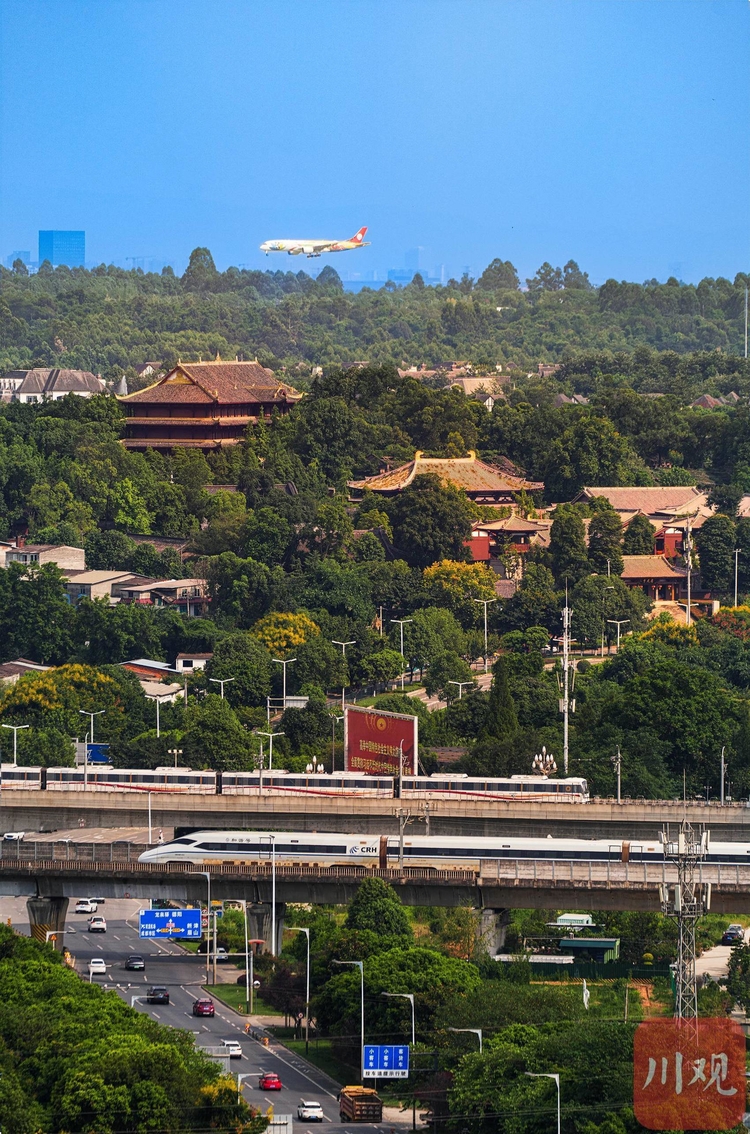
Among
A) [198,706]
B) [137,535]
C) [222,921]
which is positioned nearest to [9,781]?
[198,706]

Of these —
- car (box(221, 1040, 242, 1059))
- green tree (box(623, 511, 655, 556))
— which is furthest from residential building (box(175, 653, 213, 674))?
car (box(221, 1040, 242, 1059))

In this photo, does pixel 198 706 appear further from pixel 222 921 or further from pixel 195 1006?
pixel 195 1006

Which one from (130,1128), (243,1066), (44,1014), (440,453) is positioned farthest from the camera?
(440,453)

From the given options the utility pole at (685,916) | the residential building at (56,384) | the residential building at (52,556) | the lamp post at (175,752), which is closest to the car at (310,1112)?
the utility pole at (685,916)

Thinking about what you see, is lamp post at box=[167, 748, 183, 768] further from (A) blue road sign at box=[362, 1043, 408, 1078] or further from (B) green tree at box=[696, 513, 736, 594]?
(B) green tree at box=[696, 513, 736, 594]

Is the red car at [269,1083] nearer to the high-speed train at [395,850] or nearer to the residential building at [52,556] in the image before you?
the high-speed train at [395,850]

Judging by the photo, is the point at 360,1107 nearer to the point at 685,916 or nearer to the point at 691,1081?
the point at 685,916
